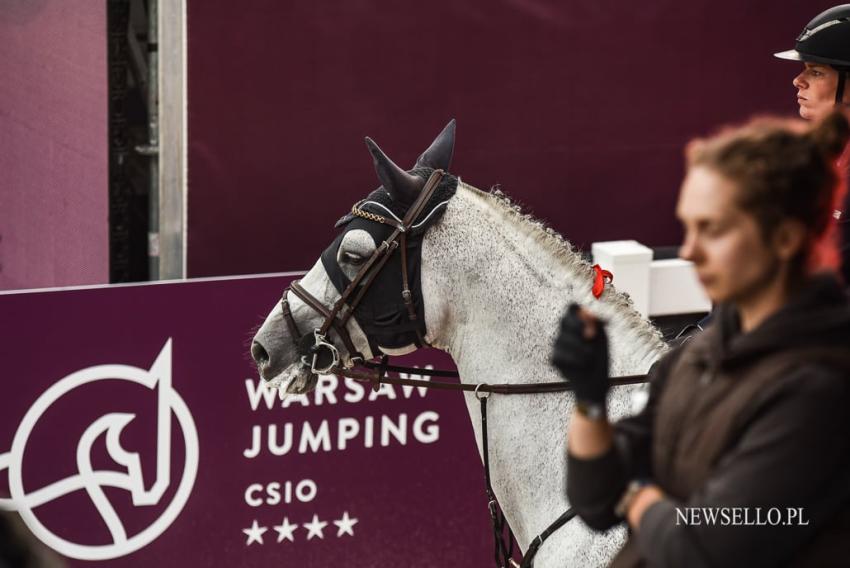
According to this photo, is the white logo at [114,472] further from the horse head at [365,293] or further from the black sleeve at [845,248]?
the black sleeve at [845,248]

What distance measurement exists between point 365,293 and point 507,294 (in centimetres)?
46

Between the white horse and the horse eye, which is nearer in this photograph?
the white horse

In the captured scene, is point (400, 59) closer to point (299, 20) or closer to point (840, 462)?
point (299, 20)

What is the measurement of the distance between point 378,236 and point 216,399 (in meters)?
2.01

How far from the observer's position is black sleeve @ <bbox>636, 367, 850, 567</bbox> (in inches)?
68.1

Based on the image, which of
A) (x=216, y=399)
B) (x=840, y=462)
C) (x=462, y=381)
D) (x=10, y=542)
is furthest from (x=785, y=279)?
(x=216, y=399)

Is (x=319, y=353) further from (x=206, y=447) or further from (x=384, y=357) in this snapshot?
(x=206, y=447)

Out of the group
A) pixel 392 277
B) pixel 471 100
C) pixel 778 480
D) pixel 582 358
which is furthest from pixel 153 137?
pixel 778 480

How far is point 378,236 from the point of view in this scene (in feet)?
12.3

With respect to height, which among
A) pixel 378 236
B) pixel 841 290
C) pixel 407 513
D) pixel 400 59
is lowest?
pixel 407 513

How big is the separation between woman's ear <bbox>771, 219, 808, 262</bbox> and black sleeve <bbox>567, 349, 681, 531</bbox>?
0.35 m

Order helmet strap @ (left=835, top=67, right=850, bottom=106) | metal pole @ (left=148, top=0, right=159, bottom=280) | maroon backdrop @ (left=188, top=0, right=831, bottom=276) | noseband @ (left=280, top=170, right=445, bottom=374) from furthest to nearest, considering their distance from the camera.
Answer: maroon backdrop @ (left=188, top=0, right=831, bottom=276), metal pole @ (left=148, top=0, right=159, bottom=280), helmet strap @ (left=835, top=67, right=850, bottom=106), noseband @ (left=280, top=170, right=445, bottom=374)

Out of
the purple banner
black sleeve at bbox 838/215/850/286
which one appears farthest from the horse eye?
the purple banner

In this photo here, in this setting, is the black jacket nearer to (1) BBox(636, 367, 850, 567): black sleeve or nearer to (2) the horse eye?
(1) BBox(636, 367, 850, 567): black sleeve
